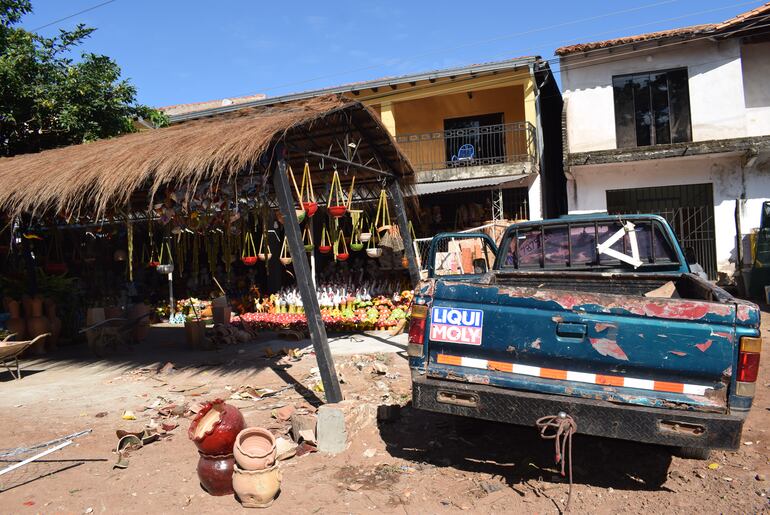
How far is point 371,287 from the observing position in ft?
44.4

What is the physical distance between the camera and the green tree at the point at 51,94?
1082 centimetres

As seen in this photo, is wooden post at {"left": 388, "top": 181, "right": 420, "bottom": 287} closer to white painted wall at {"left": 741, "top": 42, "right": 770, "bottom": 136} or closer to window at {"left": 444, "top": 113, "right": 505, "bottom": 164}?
window at {"left": 444, "top": 113, "right": 505, "bottom": 164}

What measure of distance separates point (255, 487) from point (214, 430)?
21.0 inches

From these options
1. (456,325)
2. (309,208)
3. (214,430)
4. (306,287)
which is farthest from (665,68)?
(214,430)

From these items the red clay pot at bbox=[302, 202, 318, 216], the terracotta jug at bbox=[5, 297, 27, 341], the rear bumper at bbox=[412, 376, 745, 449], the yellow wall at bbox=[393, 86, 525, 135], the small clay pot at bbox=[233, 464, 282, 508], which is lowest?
the small clay pot at bbox=[233, 464, 282, 508]

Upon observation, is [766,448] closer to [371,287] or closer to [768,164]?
[371,287]

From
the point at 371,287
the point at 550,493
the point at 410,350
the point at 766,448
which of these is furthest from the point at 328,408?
the point at 371,287

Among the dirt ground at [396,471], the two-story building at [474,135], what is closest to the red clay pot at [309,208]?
the dirt ground at [396,471]

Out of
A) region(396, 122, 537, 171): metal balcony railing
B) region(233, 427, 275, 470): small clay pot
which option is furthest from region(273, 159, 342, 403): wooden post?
region(396, 122, 537, 171): metal balcony railing

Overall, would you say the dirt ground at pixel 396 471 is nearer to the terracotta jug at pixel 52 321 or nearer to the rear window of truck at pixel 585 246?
the rear window of truck at pixel 585 246

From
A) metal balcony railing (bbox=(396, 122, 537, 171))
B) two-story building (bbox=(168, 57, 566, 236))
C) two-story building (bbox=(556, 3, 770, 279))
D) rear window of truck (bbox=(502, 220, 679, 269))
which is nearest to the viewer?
rear window of truck (bbox=(502, 220, 679, 269))

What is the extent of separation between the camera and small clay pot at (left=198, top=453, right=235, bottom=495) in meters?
4.06

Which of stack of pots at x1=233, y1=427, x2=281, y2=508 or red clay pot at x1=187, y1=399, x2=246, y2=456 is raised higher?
red clay pot at x1=187, y1=399, x2=246, y2=456

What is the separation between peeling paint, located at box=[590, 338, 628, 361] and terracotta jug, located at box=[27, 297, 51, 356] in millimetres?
10514
